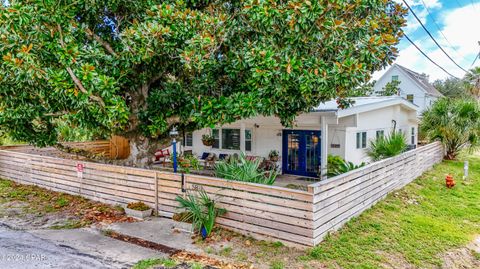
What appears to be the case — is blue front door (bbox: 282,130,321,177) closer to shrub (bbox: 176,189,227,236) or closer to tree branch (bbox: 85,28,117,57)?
shrub (bbox: 176,189,227,236)

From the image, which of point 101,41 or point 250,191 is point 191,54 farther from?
point 250,191

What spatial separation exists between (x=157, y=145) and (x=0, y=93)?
3.85 meters

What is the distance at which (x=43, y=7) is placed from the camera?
566cm

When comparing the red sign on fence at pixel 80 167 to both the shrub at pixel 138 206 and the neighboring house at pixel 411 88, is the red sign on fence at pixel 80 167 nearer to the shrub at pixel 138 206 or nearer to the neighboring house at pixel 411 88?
the shrub at pixel 138 206

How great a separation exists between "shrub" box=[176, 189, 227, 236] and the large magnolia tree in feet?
5.70

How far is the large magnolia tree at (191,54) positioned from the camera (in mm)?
5691

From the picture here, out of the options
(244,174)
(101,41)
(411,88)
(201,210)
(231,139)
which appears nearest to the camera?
(201,210)

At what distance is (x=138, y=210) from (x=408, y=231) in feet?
19.2

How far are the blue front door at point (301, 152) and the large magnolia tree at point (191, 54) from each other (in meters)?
5.34

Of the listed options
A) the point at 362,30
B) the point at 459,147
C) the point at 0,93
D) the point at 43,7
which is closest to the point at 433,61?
the point at 459,147

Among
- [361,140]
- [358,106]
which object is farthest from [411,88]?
[358,106]

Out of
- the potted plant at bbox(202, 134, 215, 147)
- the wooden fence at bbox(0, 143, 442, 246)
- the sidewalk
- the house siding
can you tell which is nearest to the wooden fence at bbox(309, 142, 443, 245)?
the wooden fence at bbox(0, 143, 442, 246)

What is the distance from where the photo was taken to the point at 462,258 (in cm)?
566

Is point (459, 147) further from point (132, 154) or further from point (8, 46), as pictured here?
point (8, 46)
